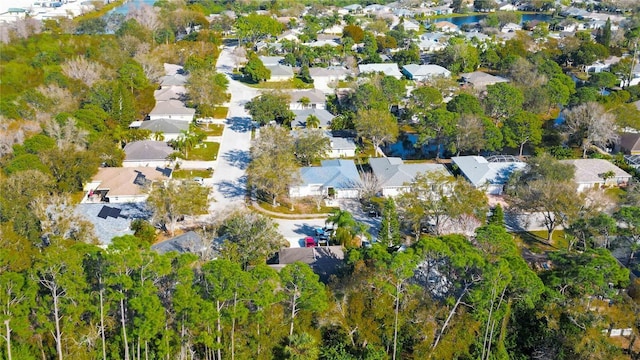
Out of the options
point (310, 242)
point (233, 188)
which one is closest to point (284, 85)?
point (233, 188)

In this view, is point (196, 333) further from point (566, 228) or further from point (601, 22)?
point (601, 22)

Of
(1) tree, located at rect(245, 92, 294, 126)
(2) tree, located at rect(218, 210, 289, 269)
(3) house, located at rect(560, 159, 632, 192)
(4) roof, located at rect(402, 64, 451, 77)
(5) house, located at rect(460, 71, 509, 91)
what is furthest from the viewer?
(4) roof, located at rect(402, 64, 451, 77)

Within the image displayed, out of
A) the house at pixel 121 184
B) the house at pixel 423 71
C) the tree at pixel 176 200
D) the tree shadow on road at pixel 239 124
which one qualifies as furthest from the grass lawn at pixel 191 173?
the house at pixel 423 71

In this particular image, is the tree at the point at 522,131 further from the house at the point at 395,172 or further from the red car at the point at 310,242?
the red car at the point at 310,242

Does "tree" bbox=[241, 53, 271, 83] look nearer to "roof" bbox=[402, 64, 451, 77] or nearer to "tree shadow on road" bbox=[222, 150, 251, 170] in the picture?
"roof" bbox=[402, 64, 451, 77]

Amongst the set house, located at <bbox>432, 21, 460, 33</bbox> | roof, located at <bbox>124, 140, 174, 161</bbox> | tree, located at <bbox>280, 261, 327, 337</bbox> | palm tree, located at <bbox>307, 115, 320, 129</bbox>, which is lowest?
house, located at <bbox>432, 21, 460, 33</bbox>

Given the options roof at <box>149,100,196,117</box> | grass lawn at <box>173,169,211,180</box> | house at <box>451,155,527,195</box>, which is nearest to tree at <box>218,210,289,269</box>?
grass lawn at <box>173,169,211,180</box>
